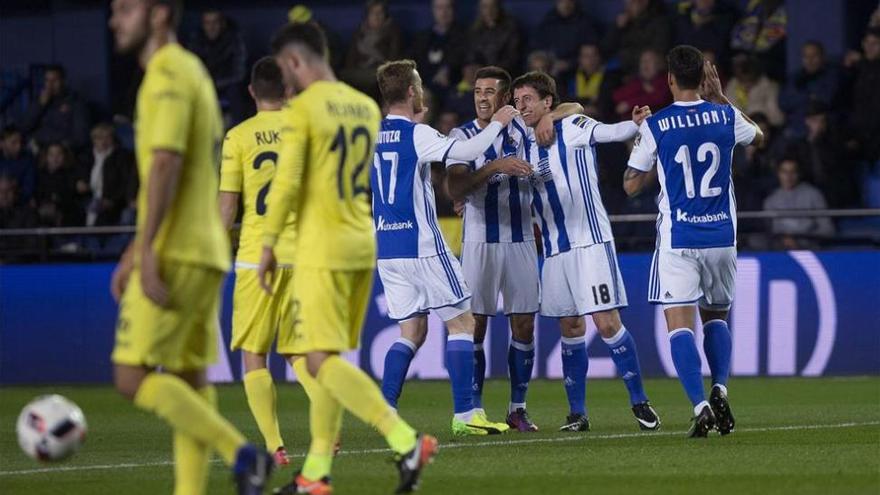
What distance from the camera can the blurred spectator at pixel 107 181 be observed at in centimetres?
1944

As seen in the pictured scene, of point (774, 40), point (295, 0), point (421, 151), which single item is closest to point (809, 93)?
point (774, 40)

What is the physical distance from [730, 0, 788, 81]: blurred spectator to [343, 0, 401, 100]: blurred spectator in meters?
4.04

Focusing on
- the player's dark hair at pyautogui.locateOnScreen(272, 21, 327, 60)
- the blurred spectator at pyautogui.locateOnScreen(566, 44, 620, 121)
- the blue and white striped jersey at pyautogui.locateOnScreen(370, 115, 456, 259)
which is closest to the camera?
the player's dark hair at pyautogui.locateOnScreen(272, 21, 327, 60)

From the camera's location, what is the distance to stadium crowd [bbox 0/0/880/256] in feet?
57.9

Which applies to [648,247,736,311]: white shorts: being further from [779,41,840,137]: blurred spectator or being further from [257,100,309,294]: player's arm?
[779,41,840,137]: blurred spectator

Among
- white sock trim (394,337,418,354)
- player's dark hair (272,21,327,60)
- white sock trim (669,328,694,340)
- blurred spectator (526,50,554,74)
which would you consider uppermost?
blurred spectator (526,50,554,74)

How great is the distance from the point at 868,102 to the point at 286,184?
1176cm

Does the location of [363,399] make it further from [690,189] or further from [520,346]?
[520,346]

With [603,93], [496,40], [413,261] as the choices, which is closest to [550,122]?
[413,261]

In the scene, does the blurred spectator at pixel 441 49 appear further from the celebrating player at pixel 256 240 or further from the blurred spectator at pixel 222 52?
the celebrating player at pixel 256 240

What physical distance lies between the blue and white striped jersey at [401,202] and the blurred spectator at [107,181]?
29.3ft

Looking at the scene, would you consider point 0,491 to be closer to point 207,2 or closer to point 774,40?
point 774,40

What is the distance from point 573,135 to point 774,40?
8.81 metres

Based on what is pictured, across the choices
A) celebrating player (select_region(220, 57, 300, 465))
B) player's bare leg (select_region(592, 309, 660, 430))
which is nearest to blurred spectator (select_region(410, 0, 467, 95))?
player's bare leg (select_region(592, 309, 660, 430))
